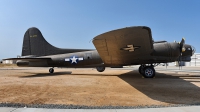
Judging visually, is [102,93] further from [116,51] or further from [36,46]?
[36,46]

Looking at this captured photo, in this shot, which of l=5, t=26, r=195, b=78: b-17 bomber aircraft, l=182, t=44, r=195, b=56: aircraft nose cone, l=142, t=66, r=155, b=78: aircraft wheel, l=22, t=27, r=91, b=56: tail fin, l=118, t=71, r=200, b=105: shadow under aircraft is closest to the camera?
l=118, t=71, r=200, b=105: shadow under aircraft

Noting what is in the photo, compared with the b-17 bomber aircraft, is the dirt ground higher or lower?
lower

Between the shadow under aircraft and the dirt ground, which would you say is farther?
the shadow under aircraft

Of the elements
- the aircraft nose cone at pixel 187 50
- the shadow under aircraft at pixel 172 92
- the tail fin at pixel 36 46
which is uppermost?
the tail fin at pixel 36 46

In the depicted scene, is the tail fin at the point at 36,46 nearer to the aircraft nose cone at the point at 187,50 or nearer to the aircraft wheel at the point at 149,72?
the aircraft wheel at the point at 149,72

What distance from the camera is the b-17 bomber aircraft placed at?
350 inches

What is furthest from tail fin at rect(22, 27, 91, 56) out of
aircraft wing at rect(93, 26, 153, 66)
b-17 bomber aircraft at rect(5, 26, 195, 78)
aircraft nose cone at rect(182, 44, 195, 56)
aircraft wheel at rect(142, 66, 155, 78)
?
aircraft nose cone at rect(182, 44, 195, 56)

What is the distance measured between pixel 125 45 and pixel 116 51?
1.02m

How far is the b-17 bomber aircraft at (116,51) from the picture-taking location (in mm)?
8883

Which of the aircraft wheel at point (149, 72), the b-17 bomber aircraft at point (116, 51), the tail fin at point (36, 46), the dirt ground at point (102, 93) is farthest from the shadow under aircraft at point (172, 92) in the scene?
the tail fin at point (36, 46)

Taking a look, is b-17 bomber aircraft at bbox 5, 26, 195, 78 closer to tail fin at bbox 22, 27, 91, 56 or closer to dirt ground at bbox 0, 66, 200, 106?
tail fin at bbox 22, 27, 91, 56

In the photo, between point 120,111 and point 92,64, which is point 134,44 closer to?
point 92,64

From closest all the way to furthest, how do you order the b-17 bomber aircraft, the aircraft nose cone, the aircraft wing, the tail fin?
the aircraft wing → the b-17 bomber aircraft → the aircraft nose cone → the tail fin

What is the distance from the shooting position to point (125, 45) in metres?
9.84
